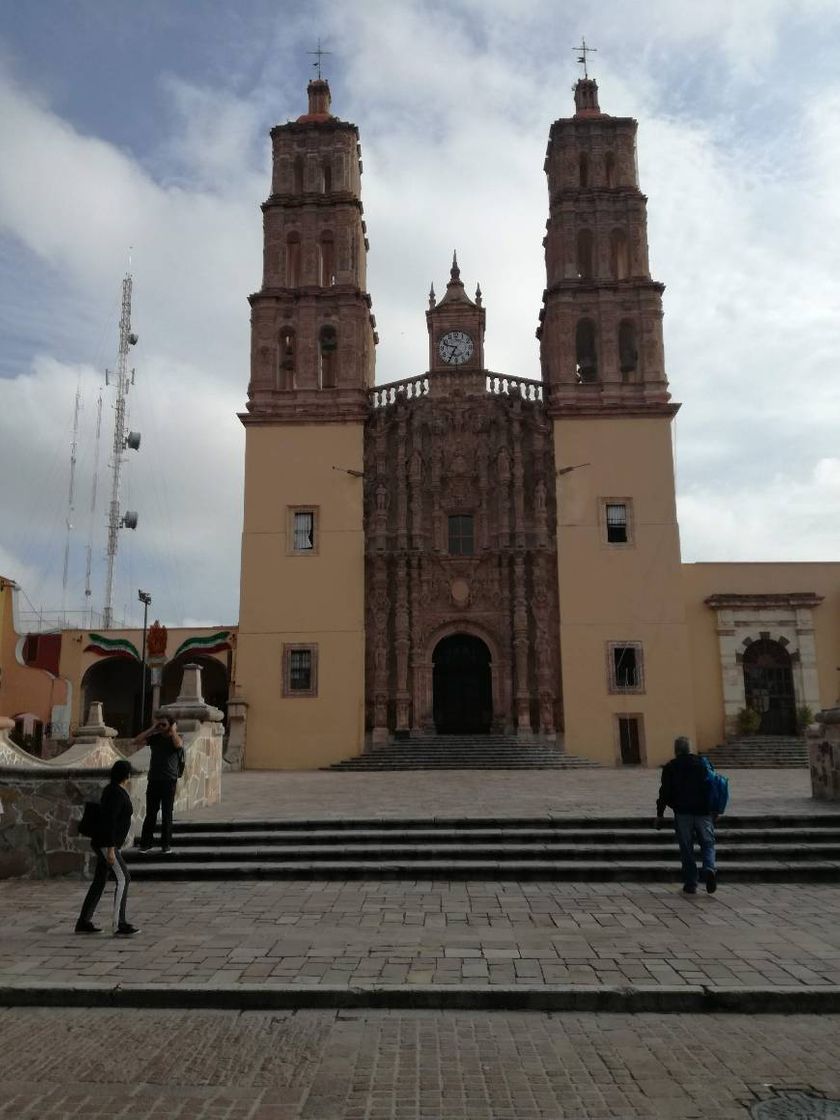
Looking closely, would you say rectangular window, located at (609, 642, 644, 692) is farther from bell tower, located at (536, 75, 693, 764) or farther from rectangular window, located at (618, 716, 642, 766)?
rectangular window, located at (618, 716, 642, 766)

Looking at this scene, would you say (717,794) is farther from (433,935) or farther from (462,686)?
(462,686)

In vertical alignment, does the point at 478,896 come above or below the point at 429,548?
below

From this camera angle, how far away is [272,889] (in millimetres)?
8305

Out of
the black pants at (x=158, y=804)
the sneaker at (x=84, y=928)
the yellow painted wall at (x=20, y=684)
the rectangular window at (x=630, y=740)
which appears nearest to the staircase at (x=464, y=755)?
the rectangular window at (x=630, y=740)

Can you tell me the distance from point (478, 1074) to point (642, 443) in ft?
75.6

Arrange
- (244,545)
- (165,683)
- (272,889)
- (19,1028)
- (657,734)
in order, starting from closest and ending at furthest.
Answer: (19,1028) < (272,889) < (657,734) < (244,545) < (165,683)

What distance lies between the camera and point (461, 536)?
25984 millimetres

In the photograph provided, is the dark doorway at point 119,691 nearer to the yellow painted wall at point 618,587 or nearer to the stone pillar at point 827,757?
the yellow painted wall at point 618,587

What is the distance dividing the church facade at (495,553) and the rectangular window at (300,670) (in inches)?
2.4

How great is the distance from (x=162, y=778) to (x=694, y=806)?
537 cm

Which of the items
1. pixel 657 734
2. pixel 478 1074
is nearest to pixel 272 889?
pixel 478 1074

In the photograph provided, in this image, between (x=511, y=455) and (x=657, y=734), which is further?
(x=511, y=455)

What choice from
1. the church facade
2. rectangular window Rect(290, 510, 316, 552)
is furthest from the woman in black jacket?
rectangular window Rect(290, 510, 316, 552)

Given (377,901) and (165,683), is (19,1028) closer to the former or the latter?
(377,901)
